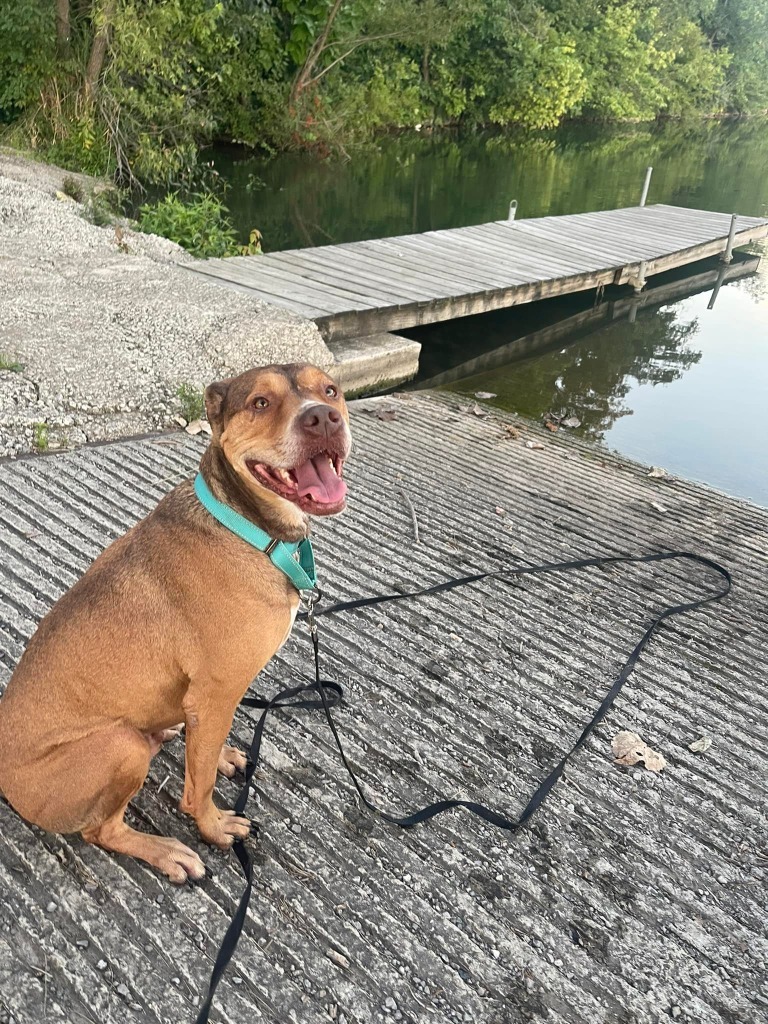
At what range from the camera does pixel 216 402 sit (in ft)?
8.59

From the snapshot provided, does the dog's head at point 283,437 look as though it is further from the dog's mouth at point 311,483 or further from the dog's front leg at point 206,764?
the dog's front leg at point 206,764

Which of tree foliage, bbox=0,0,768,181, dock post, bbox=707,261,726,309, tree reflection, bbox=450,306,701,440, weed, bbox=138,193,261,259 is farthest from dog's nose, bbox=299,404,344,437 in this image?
tree foliage, bbox=0,0,768,181

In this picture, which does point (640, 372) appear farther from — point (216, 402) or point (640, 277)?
point (216, 402)

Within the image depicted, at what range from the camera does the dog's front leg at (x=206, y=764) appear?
8.14 ft

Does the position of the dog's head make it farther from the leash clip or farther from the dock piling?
the dock piling

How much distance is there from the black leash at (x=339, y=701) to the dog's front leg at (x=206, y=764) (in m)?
0.07

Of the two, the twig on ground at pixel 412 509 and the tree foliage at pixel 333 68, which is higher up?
the tree foliage at pixel 333 68

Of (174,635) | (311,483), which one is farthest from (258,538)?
(174,635)

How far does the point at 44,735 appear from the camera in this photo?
238 cm

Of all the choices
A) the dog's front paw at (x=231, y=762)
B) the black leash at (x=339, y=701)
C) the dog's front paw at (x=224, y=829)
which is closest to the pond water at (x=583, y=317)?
the black leash at (x=339, y=701)

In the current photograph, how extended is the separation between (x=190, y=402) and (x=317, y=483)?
161 inches

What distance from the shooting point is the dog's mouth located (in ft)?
8.02

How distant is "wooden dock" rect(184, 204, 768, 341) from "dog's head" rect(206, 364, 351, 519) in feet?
19.8

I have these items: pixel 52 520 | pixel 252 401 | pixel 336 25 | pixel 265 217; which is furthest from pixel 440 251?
pixel 336 25
